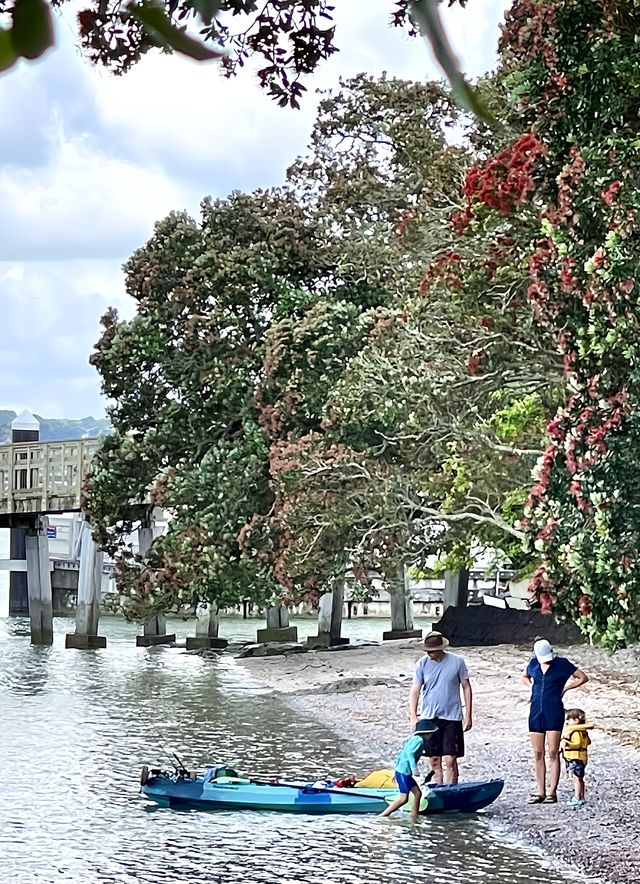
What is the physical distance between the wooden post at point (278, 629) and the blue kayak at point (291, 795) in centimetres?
2348

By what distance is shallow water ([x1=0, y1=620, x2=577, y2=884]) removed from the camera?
11.0m

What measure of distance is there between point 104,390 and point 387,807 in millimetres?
20714

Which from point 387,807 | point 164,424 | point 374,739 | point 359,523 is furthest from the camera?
point 164,424

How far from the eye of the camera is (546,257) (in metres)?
14.2

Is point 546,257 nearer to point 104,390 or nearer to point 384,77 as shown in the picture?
point 384,77

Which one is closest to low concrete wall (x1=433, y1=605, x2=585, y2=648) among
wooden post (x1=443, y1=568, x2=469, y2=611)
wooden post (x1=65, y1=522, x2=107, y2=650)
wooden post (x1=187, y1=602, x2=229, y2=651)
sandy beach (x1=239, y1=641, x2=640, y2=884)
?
sandy beach (x1=239, y1=641, x2=640, y2=884)

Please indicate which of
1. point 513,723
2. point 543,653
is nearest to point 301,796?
point 543,653

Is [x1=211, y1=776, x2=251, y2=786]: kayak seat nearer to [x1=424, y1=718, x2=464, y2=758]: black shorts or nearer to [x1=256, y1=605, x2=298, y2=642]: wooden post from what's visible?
[x1=424, y1=718, x2=464, y2=758]: black shorts

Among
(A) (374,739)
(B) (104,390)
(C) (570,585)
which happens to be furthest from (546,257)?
(B) (104,390)

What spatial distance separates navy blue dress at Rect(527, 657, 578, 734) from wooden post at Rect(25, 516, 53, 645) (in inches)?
994

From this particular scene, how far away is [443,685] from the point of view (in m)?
12.6

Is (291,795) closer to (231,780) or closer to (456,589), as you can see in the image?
(231,780)

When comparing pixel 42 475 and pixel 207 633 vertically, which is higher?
pixel 42 475

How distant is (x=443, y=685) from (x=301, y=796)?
1676mm
